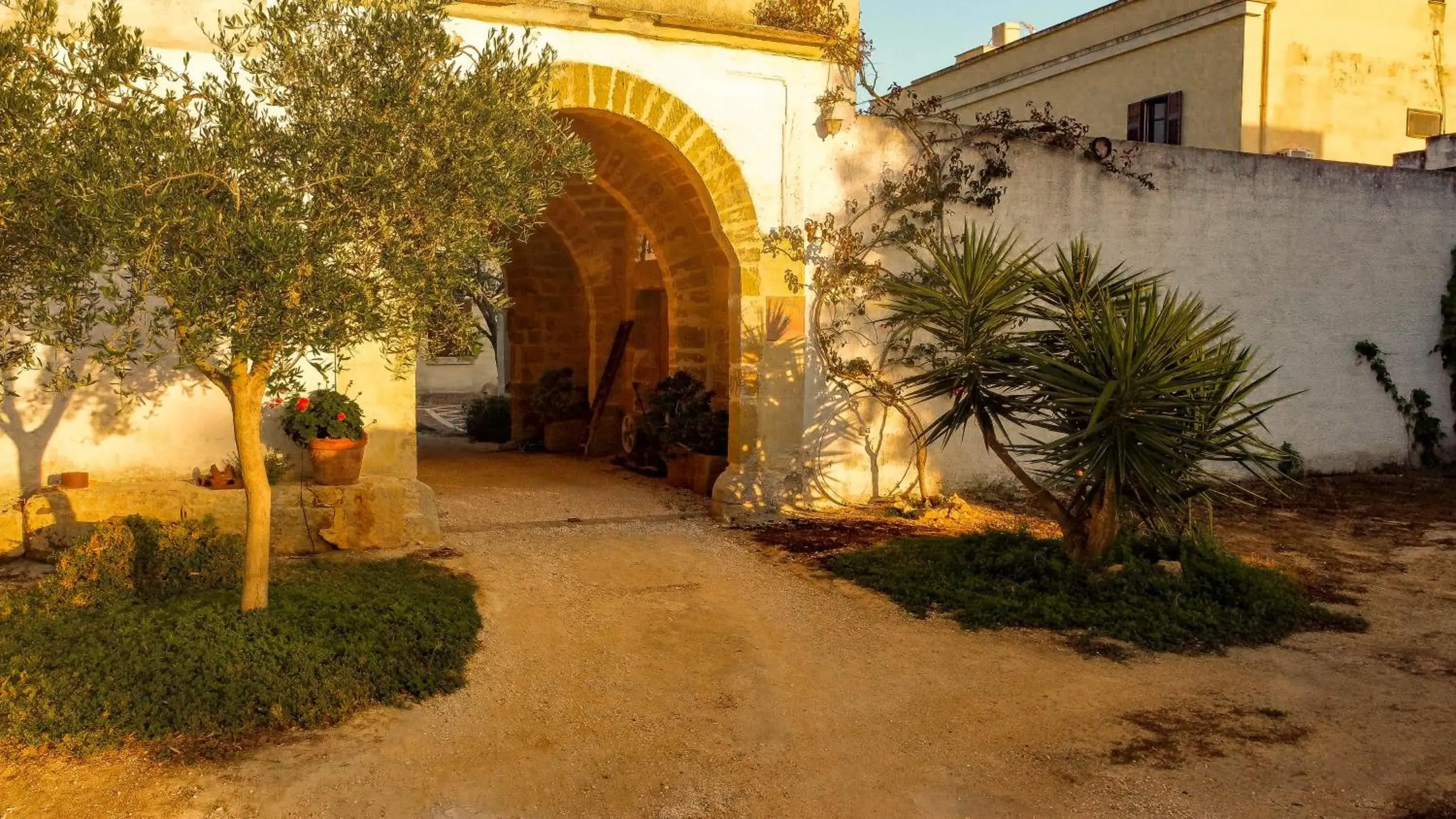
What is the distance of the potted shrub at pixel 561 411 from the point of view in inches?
521

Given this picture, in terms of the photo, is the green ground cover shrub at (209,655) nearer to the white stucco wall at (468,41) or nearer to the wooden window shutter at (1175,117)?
the white stucco wall at (468,41)

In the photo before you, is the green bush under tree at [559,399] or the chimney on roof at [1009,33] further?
the chimney on roof at [1009,33]

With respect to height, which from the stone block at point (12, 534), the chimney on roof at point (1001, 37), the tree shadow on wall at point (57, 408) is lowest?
the stone block at point (12, 534)

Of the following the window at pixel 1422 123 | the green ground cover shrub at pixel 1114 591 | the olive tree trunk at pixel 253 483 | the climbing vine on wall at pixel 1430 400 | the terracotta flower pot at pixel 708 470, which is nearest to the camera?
the olive tree trunk at pixel 253 483

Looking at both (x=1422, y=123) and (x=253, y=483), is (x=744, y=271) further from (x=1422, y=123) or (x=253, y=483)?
(x=1422, y=123)

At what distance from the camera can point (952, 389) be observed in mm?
6789

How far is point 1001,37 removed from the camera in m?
19.7

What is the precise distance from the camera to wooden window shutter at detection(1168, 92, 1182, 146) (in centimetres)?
1538

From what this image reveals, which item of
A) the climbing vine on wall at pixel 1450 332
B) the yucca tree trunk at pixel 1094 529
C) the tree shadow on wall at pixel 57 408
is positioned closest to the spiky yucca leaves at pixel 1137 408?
the yucca tree trunk at pixel 1094 529

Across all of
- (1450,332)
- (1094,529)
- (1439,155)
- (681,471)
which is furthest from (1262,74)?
(1094,529)

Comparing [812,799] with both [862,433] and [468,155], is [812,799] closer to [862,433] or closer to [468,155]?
[468,155]

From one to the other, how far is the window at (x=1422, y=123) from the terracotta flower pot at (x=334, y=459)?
611 inches

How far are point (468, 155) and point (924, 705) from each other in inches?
122

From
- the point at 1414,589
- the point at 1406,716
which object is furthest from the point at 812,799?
the point at 1414,589
